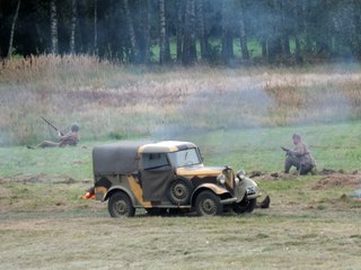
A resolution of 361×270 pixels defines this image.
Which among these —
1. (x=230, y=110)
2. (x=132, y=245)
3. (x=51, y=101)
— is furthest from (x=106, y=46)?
(x=132, y=245)

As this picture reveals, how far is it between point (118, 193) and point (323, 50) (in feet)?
85.0

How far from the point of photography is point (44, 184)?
25500 millimetres

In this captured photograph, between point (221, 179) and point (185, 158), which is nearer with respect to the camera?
point (221, 179)

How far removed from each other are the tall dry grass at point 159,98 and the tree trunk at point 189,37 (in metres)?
5.71

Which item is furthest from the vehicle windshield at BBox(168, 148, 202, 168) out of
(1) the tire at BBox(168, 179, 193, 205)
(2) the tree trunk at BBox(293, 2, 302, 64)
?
(2) the tree trunk at BBox(293, 2, 302, 64)

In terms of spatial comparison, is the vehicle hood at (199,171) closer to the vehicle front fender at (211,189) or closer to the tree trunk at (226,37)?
the vehicle front fender at (211,189)

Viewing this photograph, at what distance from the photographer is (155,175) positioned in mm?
19844

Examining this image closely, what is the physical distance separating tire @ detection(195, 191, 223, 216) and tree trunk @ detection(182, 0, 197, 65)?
22991 mm

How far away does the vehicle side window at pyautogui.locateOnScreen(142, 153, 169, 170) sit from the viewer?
65.1ft

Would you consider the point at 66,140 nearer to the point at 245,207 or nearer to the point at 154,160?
the point at 154,160

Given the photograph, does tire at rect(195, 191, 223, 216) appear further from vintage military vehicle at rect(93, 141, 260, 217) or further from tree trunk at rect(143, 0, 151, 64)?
tree trunk at rect(143, 0, 151, 64)

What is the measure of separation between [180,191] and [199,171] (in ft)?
1.49

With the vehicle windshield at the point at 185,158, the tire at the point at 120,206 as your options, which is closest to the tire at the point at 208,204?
the vehicle windshield at the point at 185,158

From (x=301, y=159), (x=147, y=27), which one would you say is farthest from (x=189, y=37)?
(x=301, y=159)
